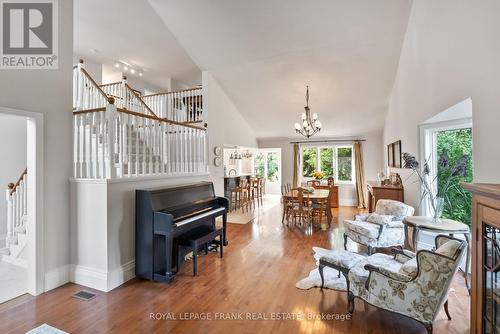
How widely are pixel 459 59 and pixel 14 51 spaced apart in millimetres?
4570

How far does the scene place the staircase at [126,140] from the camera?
2.92 metres

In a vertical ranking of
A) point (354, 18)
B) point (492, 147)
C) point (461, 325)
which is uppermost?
point (354, 18)

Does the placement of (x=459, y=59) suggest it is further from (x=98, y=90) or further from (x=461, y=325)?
(x=98, y=90)

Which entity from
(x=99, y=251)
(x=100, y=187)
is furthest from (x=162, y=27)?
(x=99, y=251)

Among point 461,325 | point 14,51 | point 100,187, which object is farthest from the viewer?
point 100,187

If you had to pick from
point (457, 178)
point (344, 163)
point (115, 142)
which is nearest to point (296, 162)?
point (344, 163)

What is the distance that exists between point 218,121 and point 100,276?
4.40 meters

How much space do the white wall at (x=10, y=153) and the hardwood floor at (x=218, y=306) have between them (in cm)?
294

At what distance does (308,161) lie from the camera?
9.26 meters

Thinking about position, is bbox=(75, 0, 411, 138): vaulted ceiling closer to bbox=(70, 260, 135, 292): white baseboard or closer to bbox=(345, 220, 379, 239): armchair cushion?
bbox=(345, 220, 379, 239): armchair cushion

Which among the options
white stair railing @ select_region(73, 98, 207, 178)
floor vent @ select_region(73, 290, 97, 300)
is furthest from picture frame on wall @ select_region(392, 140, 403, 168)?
floor vent @ select_region(73, 290, 97, 300)

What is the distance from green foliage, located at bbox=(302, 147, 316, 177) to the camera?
9.19 m

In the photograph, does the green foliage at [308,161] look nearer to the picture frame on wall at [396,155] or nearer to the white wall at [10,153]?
the picture frame on wall at [396,155]

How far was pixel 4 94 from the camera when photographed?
2.46 m
